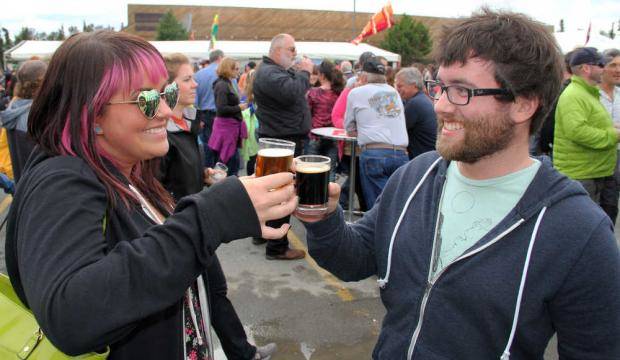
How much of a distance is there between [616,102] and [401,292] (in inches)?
183

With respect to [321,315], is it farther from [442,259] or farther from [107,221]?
[107,221]

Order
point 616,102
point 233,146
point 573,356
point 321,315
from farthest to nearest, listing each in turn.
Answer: point 233,146 → point 616,102 → point 321,315 → point 573,356

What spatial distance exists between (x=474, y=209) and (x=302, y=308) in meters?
2.69

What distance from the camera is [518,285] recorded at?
4.58 feet

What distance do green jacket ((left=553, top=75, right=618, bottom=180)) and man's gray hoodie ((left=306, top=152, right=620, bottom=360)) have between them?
124 inches

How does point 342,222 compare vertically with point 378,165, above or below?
above

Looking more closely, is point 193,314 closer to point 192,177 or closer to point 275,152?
point 275,152

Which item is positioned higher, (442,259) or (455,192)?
(455,192)

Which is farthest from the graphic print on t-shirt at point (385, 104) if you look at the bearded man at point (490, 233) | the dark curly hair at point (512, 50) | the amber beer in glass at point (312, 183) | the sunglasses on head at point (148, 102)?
the sunglasses on head at point (148, 102)

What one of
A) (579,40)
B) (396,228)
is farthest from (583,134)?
(579,40)

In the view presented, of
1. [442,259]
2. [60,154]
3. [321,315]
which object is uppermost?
[60,154]

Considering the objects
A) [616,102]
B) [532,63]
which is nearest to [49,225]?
[532,63]

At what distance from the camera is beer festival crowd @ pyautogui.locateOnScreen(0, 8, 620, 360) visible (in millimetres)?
1062

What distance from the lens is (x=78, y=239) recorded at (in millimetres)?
1067
